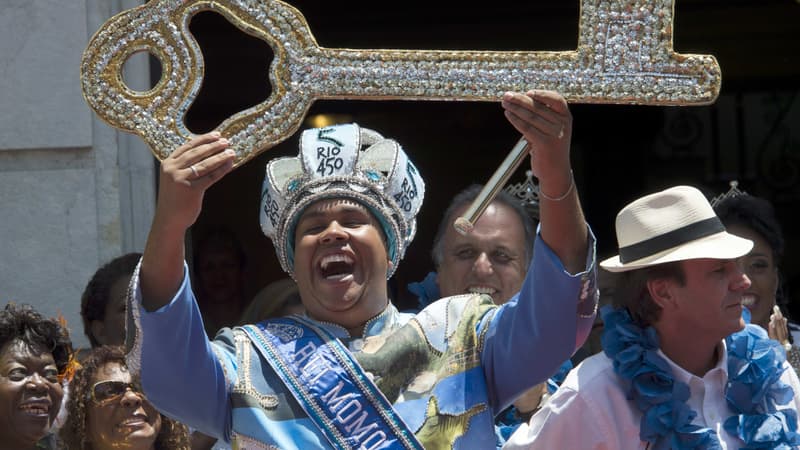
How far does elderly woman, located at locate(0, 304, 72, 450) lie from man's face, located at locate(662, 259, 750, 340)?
1807mm

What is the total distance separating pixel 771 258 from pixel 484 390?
1.79 meters

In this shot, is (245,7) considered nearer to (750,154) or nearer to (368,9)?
(368,9)

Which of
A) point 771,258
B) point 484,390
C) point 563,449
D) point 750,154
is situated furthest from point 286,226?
point 750,154

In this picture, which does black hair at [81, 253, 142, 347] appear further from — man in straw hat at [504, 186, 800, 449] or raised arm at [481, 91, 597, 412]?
raised arm at [481, 91, 597, 412]

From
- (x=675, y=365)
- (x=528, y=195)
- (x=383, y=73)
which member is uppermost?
(x=383, y=73)

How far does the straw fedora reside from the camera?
3.78 meters

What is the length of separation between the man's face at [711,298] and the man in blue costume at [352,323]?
1.66ft

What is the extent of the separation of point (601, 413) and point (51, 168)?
2.38 m

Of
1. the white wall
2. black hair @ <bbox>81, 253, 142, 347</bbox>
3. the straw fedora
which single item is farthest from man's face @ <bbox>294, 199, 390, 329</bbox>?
the white wall

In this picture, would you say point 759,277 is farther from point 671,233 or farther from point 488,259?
point 671,233

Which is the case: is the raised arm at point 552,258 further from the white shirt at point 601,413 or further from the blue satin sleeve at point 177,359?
the blue satin sleeve at point 177,359

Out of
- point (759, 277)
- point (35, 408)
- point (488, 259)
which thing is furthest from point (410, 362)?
point (759, 277)

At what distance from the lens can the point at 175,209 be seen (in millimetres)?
3227

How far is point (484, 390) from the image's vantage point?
3.44m
